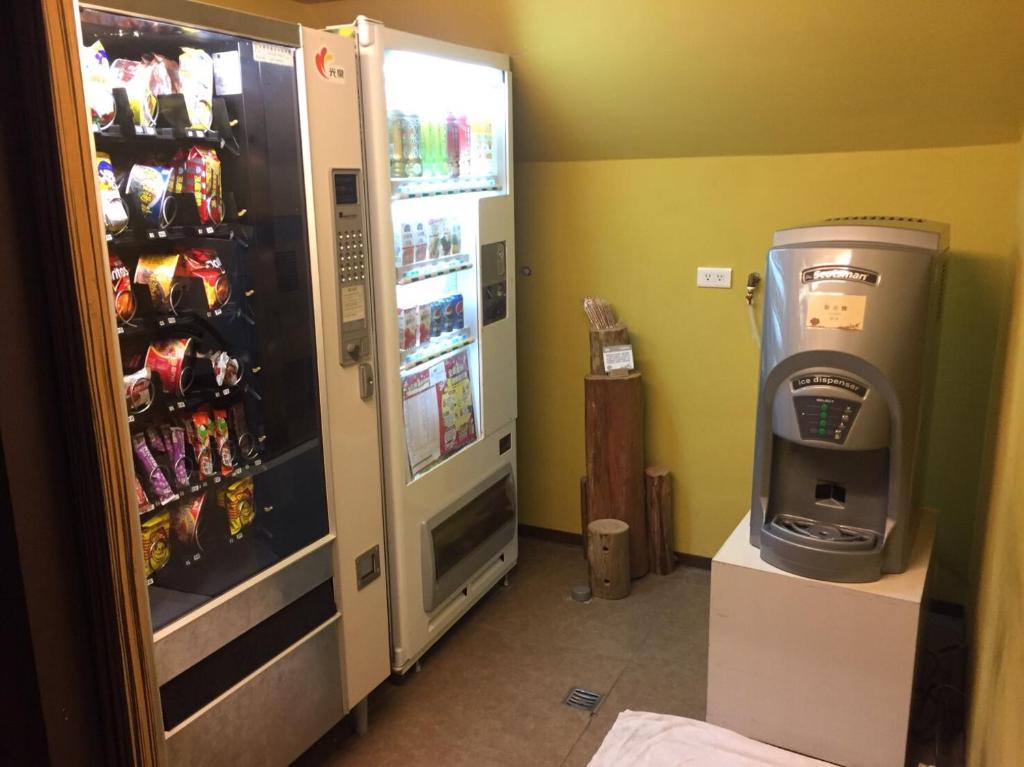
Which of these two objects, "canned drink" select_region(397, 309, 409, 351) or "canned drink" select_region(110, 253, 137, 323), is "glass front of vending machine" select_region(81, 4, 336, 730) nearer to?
"canned drink" select_region(110, 253, 137, 323)

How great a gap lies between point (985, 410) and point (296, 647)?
2393 mm

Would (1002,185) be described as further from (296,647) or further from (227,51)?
(296,647)

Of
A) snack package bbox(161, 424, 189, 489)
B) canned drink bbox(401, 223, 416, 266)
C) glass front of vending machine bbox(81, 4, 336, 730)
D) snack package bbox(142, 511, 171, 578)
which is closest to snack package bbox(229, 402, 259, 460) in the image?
glass front of vending machine bbox(81, 4, 336, 730)

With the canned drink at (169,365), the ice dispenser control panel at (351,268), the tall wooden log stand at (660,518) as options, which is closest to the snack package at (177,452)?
the canned drink at (169,365)

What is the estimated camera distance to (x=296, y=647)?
2.21m

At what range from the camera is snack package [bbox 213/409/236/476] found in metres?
2.15

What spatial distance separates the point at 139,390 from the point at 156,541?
37 cm

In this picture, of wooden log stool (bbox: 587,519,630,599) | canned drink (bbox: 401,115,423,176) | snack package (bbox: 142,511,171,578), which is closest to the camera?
snack package (bbox: 142,511,171,578)

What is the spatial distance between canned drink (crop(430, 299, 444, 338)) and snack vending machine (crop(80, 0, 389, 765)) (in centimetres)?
58

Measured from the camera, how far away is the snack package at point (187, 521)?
210 centimetres

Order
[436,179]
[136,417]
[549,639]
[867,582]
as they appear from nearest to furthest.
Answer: [136,417] < [867,582] < [436,179] < [549,639]

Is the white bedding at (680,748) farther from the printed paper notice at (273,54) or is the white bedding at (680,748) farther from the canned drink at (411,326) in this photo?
the printed paper notice at (273,54)

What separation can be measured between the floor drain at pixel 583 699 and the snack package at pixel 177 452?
1.40m

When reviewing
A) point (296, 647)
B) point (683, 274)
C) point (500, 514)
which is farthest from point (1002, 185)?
point (296, 647)
